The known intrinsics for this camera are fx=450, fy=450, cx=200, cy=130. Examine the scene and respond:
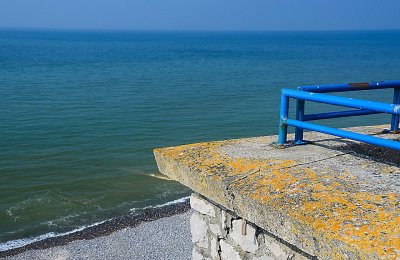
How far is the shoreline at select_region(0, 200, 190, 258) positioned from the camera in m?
11.3

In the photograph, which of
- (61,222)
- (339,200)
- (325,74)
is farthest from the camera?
(325,74)

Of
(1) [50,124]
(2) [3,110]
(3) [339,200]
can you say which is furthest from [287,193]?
(2) [3,110]

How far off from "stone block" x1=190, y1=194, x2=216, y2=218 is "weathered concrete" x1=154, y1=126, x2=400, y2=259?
0.23m

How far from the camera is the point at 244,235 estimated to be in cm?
344

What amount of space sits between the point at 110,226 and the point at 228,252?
929 cm

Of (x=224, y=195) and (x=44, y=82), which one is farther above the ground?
(x=224, y=195)

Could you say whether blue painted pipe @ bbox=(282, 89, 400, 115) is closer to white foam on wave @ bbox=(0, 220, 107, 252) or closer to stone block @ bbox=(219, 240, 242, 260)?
stone block @ bbox=(219, 240, 242, 260)

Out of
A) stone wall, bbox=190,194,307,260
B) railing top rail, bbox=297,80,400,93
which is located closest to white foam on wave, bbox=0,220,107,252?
stone wall, bbox=190,194,307,260

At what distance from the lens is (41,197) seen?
Answer: 1438 cm

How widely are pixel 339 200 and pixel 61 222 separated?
11.2 metres

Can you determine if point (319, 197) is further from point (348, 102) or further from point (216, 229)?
point (216, 229)

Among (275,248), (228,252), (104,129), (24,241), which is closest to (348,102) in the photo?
(275,248)

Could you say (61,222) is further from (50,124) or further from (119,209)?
(50,124)

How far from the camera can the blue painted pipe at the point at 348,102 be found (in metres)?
3.02
